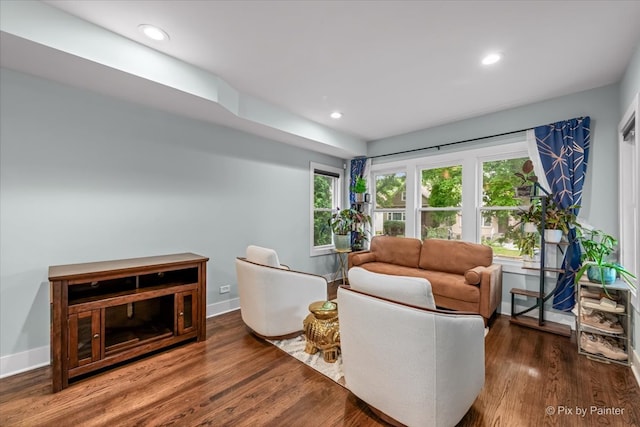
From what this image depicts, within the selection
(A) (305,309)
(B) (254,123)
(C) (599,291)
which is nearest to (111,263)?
(A) (305,309)

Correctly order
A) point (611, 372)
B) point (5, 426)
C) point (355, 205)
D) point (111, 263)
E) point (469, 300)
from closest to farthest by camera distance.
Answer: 1. point (5, 426)
2. point (611, 372)
3. point (111, 263)
4. point (469, 300)
5. point (355, 205)

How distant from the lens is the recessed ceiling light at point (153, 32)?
2010 millimetres

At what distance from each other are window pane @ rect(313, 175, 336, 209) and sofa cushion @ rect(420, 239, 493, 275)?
6.19 feet

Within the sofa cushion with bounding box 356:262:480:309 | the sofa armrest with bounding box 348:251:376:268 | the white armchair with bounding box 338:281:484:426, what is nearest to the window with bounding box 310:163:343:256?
the sofa armrest with bounding box 348:251:376:268

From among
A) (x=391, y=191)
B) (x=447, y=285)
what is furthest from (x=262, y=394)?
(x=391, y=191)

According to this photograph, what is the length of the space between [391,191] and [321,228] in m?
1.45

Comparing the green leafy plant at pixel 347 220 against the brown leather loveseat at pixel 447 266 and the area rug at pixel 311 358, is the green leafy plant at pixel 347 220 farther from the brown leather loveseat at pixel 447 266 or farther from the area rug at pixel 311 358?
the area rug at pixel 311 358

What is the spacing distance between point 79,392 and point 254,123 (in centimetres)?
292

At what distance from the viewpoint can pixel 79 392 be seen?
1.94m

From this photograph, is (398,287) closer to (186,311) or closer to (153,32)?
(186,311)

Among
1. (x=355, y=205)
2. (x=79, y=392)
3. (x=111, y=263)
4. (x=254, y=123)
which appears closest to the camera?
(x=79, y=392)

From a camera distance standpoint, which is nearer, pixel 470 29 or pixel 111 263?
pixel 470 29

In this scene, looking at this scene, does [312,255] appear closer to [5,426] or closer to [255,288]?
[255,288]

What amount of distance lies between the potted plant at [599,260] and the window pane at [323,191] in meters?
3.48
